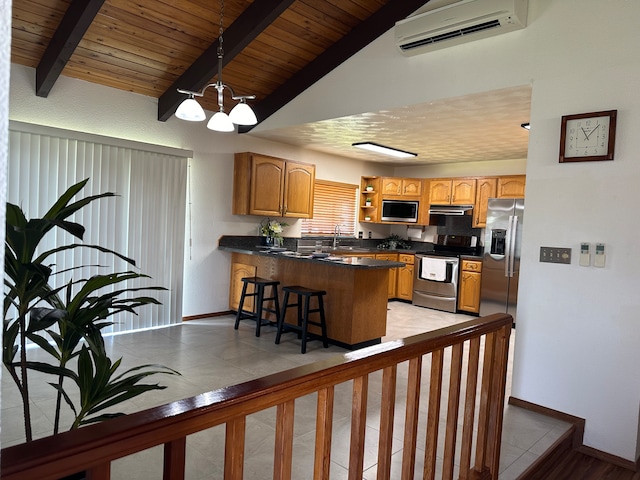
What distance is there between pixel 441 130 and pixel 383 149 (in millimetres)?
1352

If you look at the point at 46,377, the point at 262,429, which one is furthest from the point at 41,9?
the point at 262,429

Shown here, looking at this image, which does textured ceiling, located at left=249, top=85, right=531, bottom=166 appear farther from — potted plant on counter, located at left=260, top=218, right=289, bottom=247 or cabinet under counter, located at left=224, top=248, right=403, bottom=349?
cabinet under counter, located at left=224, top=248, right=403, bottom=349

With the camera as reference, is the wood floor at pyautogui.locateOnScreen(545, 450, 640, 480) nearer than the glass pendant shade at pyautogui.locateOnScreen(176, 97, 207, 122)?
Yes

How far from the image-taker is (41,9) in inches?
139

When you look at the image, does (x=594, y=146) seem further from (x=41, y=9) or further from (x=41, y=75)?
(x=41, y=75)

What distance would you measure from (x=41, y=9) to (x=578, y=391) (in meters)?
4.87

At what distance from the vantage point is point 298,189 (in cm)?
612

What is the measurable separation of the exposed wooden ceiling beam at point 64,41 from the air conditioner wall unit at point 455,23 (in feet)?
7.96

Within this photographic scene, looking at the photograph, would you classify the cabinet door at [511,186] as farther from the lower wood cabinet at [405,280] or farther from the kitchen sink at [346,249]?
the kitchen sink at [346,249]

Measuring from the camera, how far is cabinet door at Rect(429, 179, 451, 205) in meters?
7.14

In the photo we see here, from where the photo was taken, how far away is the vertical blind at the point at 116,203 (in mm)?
4055

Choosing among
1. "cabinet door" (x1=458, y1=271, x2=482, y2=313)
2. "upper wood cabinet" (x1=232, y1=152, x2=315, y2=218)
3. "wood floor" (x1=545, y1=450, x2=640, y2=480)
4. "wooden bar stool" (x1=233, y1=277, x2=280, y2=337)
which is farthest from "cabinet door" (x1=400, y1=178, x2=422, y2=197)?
"wood floor" (x1=545, y1=450, x2=640, y2=480)

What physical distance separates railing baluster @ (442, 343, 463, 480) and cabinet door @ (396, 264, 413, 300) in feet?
17.5

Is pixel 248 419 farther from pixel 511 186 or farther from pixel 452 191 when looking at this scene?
pixel 452 191
